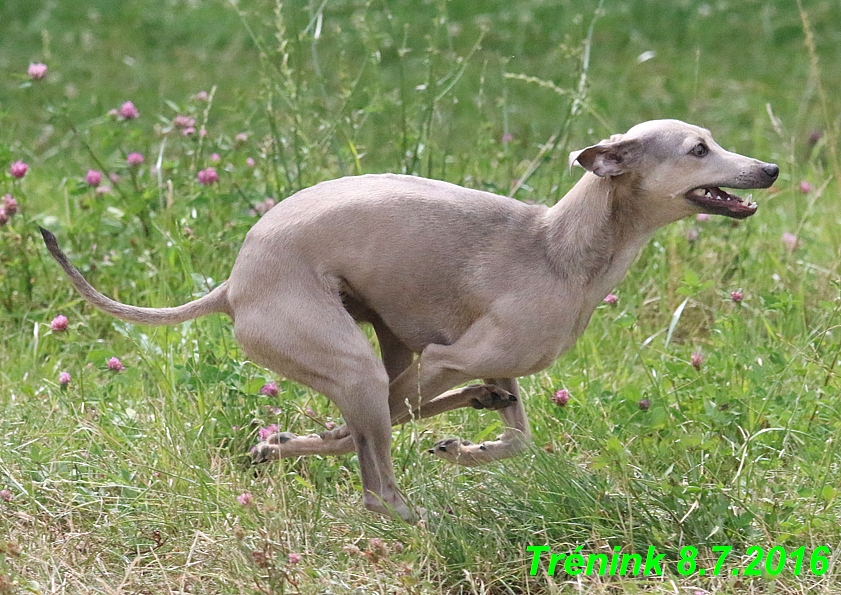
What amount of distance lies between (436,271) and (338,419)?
2.99 ft

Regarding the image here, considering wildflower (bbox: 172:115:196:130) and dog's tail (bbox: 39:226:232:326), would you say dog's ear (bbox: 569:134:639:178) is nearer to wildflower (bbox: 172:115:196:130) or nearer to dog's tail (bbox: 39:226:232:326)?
dog's tail (bbox: 39:226:232:326)

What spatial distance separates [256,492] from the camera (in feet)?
13.1

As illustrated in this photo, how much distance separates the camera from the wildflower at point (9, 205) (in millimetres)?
5030

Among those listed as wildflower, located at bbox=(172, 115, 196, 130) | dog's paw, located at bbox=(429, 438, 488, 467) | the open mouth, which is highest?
the open mouth

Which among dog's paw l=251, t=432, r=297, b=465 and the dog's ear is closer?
the dog's ear

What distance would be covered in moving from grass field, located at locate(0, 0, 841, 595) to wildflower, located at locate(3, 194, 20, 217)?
168 millimetres

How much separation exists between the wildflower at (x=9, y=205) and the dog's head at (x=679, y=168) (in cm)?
244

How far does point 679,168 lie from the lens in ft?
12.4

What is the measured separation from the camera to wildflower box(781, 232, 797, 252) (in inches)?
221

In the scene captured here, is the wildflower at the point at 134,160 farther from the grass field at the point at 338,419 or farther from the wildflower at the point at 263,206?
the wildflower at the point at 263,206

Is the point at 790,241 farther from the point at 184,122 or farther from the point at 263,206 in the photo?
the point at 184,122

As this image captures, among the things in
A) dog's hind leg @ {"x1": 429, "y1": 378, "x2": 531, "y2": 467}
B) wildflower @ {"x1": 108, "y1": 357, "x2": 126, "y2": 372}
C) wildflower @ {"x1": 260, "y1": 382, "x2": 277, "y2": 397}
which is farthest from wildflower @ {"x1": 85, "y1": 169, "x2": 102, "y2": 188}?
Result: dog's hind leg @ {"x1": 429, "y1": 378, "x2": 531, "y2": 467}

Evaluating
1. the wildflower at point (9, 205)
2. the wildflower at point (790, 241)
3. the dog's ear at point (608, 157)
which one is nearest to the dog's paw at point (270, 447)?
the dog's ear at point (608, 157)

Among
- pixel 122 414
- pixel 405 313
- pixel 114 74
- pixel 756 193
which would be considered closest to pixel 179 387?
pixel 122 414
